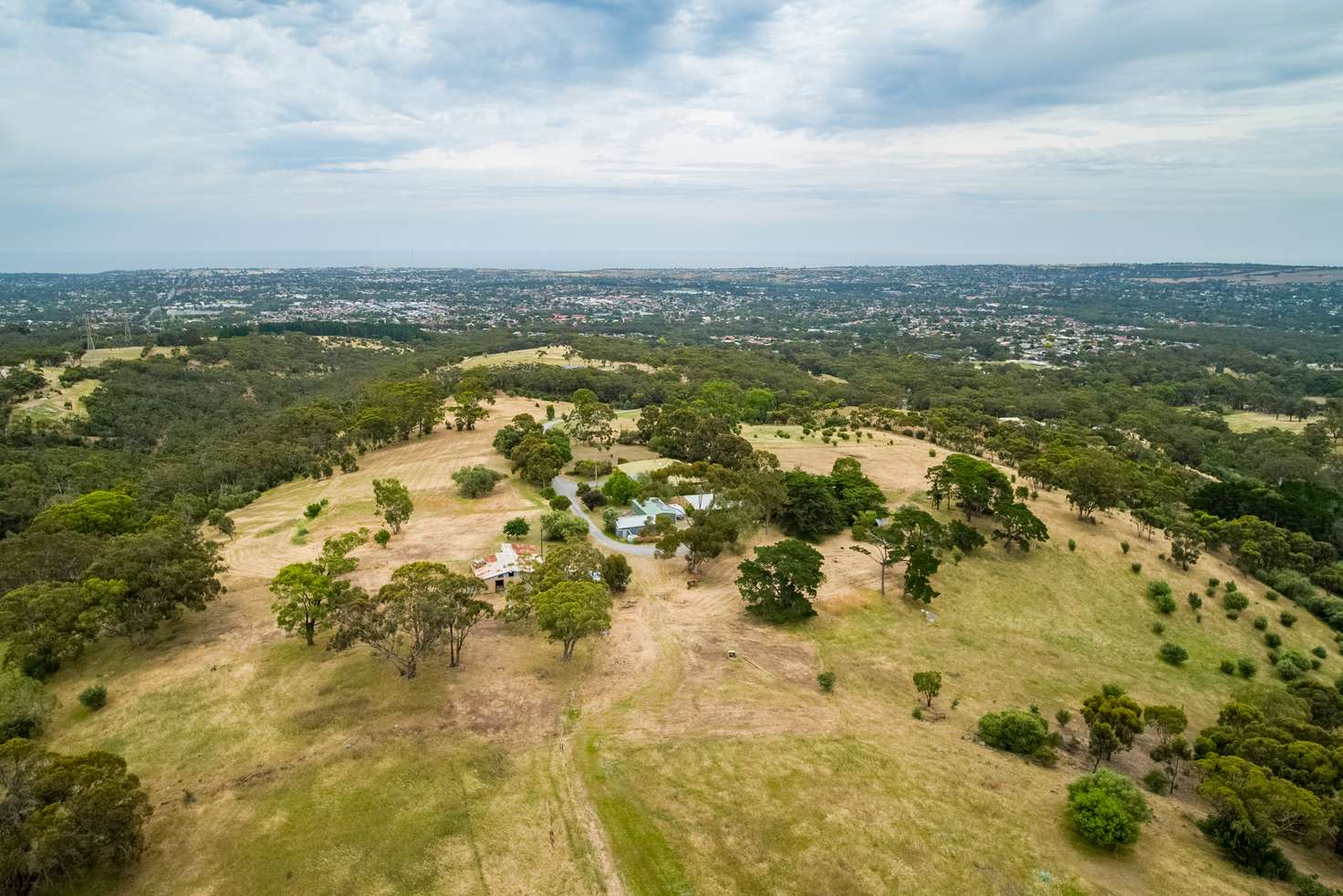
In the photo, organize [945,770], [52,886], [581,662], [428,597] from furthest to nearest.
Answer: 1. [581,662]
2. [428,597]
3. [945,770]
4. [52,886]

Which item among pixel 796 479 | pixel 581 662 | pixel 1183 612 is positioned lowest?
pixel 1183 612

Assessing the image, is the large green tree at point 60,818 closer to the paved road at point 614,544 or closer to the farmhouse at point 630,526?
the paved road at point 614,544

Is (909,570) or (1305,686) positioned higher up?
(909,570)

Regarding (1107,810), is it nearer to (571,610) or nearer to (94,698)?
(571,610)

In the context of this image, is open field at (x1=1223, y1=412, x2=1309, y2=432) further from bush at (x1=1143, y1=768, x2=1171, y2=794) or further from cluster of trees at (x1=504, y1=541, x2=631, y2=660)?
cluster of trees at (x1=504, y1=541, x2=631, y2=660)

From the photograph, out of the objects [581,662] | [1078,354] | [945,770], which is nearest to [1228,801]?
[945,770]

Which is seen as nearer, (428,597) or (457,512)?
(428,597)

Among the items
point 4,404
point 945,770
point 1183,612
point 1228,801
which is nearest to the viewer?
point 1228,801

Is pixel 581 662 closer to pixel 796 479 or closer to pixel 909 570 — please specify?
pixel 909 570
